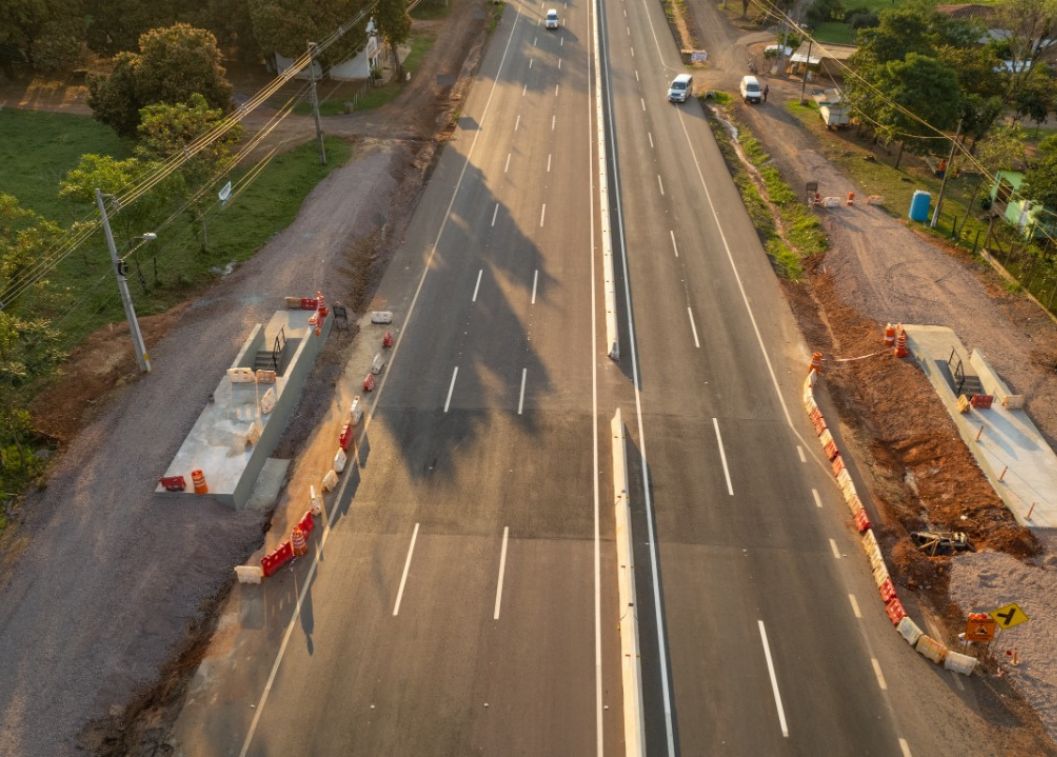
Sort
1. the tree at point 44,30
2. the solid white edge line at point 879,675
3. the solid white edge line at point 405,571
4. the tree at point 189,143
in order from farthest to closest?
the tree at point 44,30, the tree at point 189,143, the solid white edge line at point 405,571, the solid white edge line at point 879,675

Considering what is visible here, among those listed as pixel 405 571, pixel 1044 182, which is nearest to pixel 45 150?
pixel 405 571

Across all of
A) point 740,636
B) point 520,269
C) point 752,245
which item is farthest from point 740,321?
point 740,636

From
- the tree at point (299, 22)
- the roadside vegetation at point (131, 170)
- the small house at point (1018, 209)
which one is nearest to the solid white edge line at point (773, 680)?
the roadside vegetation at point (131, 170)

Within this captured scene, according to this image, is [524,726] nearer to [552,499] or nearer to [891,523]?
[552,499]

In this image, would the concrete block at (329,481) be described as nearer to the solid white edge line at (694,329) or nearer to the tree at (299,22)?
the solid white edge line at (694,329)

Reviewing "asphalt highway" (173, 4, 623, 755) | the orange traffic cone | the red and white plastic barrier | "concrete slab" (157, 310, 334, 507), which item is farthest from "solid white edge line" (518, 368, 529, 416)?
the orange traffic cone

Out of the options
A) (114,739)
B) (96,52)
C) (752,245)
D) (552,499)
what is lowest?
(114,739)
